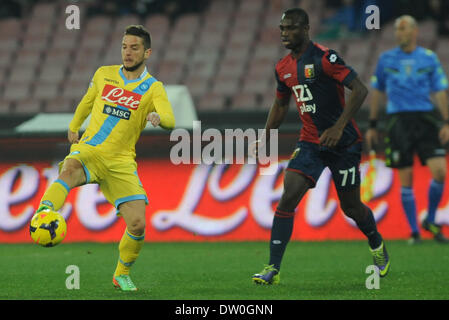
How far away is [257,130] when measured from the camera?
10945mm

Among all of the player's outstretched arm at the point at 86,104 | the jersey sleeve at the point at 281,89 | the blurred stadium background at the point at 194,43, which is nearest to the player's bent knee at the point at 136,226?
the player's outstretched arm at the point at 86,104

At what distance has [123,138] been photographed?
6.86 meters

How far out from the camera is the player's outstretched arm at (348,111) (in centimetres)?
679

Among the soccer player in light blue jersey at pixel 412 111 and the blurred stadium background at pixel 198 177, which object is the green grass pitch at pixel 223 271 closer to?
the blurred stadium background at pixel 198 177

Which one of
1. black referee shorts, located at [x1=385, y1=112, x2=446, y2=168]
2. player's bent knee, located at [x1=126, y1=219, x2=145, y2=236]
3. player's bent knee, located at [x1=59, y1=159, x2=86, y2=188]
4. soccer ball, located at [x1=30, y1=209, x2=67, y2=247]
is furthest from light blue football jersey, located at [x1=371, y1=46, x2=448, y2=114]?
soccer ball, located at [x1=30, y1=209, x2=67, y2=247]

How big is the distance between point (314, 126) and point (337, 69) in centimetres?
53

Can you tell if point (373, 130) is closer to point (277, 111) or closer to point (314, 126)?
point (277, 111)

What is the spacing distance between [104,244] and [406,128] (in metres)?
3.83

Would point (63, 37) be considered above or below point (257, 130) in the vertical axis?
above

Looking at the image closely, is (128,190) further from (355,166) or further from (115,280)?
(355,166)

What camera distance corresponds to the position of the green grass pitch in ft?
20.9

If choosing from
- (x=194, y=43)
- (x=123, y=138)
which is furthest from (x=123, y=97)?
(x=194, y=43)

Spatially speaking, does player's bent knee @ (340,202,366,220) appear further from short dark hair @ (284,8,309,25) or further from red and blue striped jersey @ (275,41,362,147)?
short dark hair @ (284,8,309,25)
